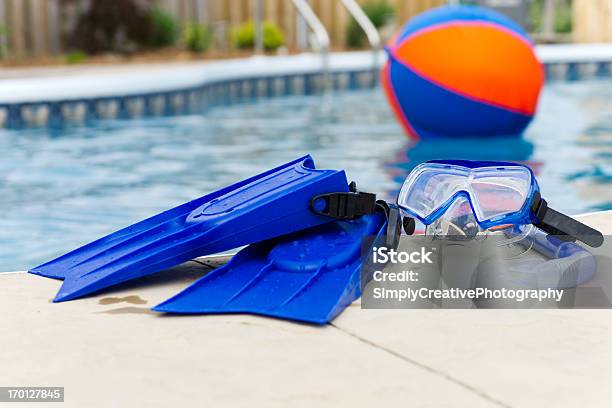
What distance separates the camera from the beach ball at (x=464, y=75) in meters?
7.30

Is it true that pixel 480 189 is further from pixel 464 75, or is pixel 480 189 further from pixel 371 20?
pixel 371 20

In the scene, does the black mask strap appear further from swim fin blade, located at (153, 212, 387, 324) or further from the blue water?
the blue water

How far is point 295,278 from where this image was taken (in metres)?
2.96

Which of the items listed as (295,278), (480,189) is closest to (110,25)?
(480,189)

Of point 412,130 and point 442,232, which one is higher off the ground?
point 442,232

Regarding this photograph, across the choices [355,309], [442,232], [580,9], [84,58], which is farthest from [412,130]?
[580,9]

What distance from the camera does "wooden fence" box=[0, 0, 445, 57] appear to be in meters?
13.8

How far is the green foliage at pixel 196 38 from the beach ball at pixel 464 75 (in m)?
7.20

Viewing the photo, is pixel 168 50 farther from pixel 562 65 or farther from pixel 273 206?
pixel 273 206

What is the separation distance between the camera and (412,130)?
7766mm

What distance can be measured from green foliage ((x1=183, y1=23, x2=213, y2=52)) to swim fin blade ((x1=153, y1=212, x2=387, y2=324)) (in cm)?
1156

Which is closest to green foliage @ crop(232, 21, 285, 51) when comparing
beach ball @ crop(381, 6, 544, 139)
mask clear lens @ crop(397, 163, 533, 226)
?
beach ball @ crop(381, 6, 544, 139)

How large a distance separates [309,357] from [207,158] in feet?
16.7

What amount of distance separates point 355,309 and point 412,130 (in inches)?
201
